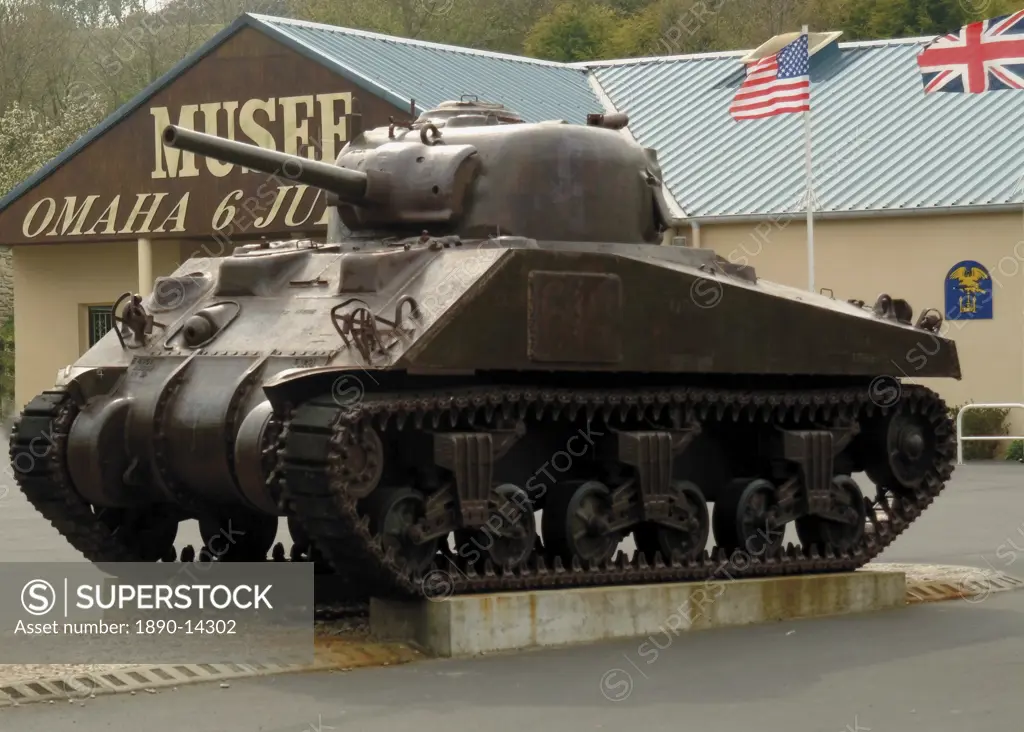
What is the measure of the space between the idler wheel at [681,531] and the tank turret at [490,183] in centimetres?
195

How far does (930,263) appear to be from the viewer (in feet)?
104

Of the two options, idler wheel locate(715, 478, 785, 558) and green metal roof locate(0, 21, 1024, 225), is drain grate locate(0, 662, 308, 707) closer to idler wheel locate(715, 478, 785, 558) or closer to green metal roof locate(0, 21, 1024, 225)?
idler wheel locate(715, 478, 785, 558)

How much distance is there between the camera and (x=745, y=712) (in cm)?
1021

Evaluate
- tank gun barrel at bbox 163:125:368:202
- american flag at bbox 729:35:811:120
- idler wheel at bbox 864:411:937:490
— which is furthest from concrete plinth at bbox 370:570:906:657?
american flag at bbox 729:35:811:120

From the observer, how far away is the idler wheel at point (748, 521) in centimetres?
1467

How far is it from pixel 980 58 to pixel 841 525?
1158 centimetres

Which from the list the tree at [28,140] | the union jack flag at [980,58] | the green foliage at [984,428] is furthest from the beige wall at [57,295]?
the union jack flag at [980,58]

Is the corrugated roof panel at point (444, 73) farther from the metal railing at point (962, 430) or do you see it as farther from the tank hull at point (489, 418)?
the tank hull at point (489, 418)

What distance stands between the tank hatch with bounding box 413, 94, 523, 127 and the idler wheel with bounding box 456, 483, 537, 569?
3270 mm

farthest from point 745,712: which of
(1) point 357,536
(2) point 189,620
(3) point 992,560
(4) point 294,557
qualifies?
(3) point 992,560

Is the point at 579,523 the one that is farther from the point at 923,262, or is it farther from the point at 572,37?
the point at 572,37

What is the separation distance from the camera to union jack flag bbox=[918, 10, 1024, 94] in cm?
2477

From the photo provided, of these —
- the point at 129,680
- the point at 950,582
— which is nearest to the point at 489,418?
the point at 129,680

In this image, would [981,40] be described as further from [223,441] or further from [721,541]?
[223,441]
